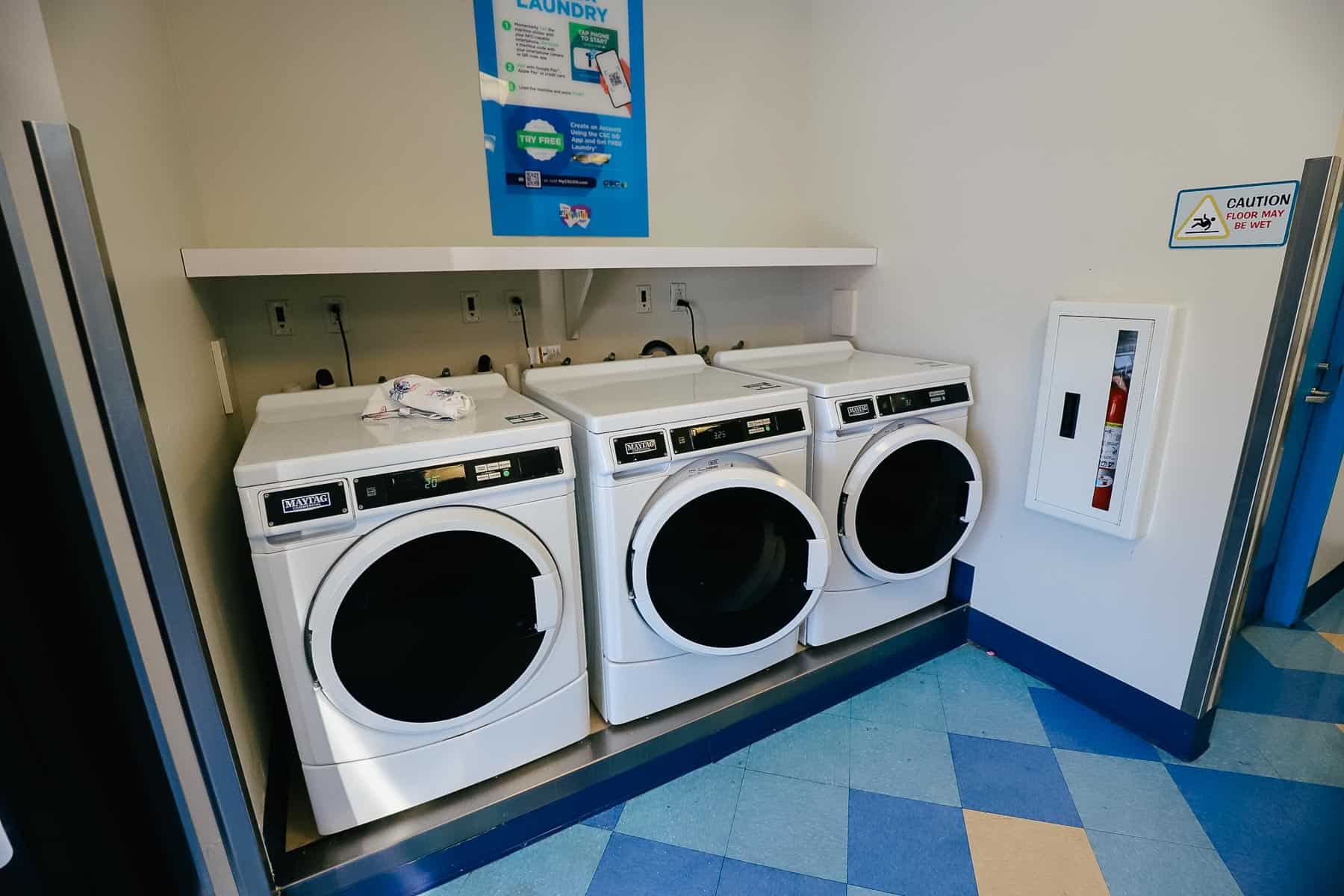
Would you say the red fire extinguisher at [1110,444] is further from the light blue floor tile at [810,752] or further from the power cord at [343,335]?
the power cord at [343,335]

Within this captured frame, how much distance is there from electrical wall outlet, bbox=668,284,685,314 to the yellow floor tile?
186cm

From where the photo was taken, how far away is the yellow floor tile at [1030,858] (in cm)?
133

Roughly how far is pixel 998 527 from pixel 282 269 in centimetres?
219

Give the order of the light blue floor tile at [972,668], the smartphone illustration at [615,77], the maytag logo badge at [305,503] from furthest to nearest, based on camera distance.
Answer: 1. the smartphone illustration at [615,77]
2. the light blue floor tile at [972,668]
3. the maytag logo badge at [305,503]

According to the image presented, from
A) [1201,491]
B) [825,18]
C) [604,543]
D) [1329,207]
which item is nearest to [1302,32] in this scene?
[1329,207]

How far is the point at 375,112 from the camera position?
73.0 inches

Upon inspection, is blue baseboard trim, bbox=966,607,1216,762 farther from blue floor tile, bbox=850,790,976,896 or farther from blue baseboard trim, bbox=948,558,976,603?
blue floor tile, bbox=850,790,976,896

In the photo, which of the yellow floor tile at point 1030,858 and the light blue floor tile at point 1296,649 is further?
the light blue floor tile at point 1296,649

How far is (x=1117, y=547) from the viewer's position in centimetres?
174

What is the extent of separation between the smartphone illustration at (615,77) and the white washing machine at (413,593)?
133 centimetres

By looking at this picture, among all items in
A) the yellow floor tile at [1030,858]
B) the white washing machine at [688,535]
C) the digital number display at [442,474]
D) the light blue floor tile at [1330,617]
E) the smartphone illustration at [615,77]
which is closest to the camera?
the digital number display at [442,474]

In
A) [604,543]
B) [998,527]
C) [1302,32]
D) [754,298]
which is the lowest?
[998,527]

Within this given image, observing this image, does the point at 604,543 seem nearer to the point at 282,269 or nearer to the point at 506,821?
the point at 506,821

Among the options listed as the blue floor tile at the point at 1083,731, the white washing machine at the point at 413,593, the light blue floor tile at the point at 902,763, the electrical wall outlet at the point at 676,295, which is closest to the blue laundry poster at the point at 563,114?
the electrical wall outlet at the point at 676,295
